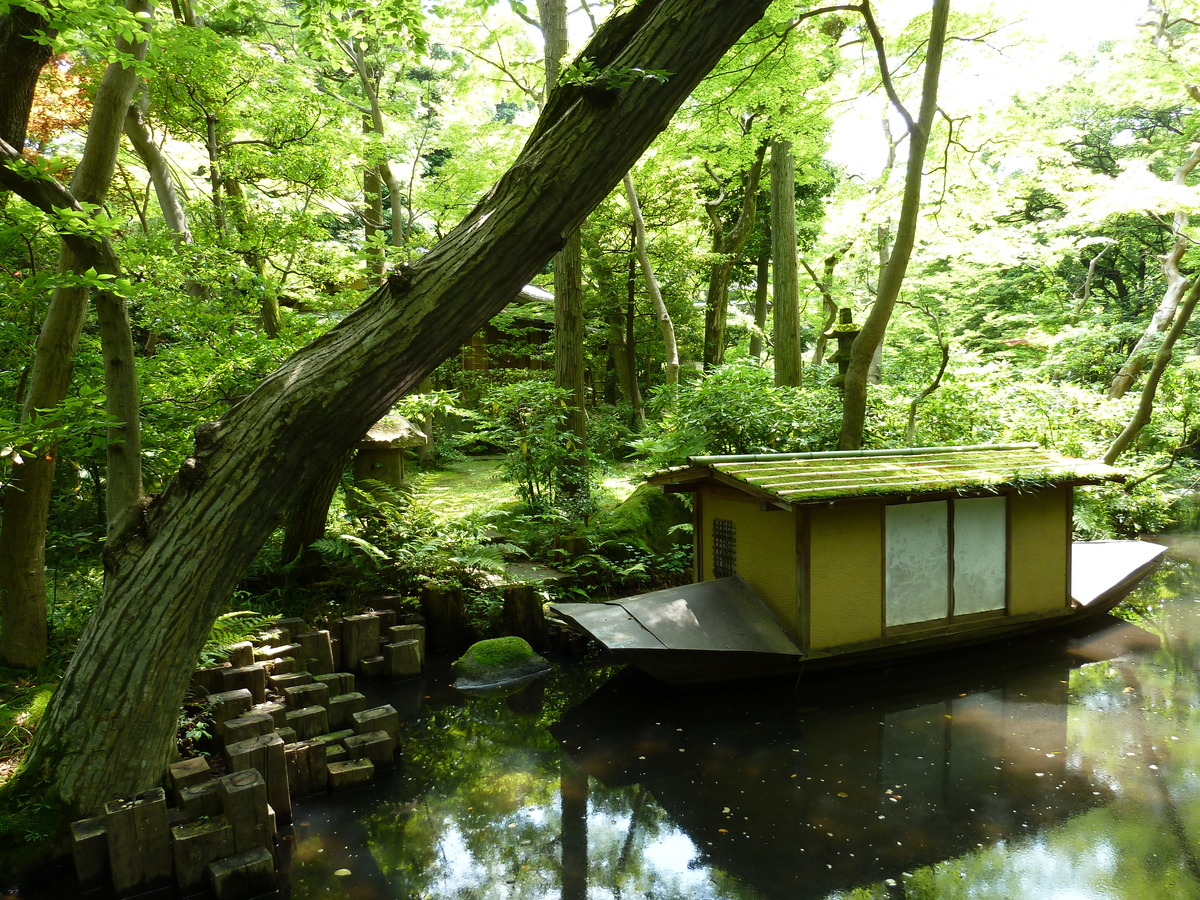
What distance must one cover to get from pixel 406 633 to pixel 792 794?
14.2ft

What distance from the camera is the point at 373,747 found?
5.68 metres

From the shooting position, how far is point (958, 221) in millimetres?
14094

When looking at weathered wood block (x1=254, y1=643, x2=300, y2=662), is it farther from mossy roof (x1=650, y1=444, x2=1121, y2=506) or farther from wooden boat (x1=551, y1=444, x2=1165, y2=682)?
mossy roof (x1=650, y1=444, x2=1121, y2=506)

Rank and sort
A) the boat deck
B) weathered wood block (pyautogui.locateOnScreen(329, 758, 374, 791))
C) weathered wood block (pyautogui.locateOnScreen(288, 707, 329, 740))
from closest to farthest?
weathered wood block (pyautogui.locateOnScreen(329, 758, 374, 791)) → weathered wood block (pyautogui.locateOnScreen(288, 707, 329, 740)) → the boat deck

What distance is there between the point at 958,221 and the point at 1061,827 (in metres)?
12.2

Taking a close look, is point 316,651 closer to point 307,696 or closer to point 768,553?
point 307,696

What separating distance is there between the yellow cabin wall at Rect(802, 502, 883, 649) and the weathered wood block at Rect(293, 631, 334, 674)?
478 cm

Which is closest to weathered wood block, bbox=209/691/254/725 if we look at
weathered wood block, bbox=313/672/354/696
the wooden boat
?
weathered wood block, bbox=313/672/354/696

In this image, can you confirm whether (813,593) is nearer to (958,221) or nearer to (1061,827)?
(1061,827)

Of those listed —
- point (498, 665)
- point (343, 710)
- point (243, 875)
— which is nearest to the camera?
point (243, 875)

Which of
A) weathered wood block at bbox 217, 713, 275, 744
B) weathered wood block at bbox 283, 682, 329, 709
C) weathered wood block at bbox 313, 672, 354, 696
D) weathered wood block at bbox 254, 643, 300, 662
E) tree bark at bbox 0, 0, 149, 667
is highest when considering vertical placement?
tree bark at bbox 0, 0, 149, 667

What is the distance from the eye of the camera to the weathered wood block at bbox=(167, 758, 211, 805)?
4.46 metres

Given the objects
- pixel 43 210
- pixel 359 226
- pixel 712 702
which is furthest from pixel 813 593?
pixel 359 226

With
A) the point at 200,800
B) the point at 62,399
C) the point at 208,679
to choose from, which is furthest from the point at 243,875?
the point at 62,399
